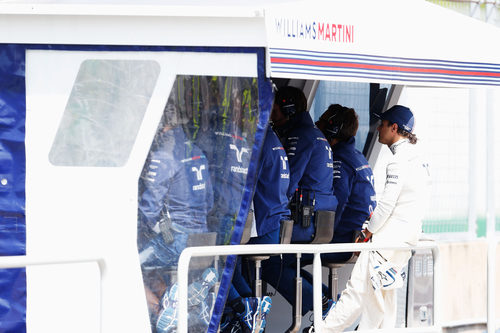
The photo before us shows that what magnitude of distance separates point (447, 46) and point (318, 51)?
2.93 feet

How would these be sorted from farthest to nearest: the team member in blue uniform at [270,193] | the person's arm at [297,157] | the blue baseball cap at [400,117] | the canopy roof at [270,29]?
the person's arm at [297,157]
the blue baseball cap at [400,117]
the team member in blue uniform at [270,193]
the canopy roof at [270,29]

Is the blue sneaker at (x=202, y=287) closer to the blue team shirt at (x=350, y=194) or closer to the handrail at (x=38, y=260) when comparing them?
the handrail at (x=38, y=260)

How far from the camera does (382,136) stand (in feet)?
16.7

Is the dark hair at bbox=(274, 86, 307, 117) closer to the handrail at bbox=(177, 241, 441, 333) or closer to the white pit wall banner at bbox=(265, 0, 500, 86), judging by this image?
the white pit wall banner at bbox=(265, 0, 500, 86)

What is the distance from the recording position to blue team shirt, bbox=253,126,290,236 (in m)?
4.81

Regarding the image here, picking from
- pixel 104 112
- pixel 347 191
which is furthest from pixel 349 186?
pixel 104 112

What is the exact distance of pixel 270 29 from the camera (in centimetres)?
411

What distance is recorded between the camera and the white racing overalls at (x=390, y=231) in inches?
187

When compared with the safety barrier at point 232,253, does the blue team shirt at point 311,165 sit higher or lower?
higher

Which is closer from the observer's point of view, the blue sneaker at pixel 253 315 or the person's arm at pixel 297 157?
the blue sneaker at pixel 253 315

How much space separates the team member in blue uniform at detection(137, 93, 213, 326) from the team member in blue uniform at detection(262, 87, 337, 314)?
940mm

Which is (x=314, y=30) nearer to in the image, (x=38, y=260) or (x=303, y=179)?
(x=303, y=179)

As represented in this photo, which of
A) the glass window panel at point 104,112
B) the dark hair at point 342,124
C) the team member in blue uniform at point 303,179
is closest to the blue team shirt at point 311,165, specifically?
the team member in blue uniform at point 303,179

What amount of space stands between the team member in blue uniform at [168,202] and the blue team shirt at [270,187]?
0.54 metres
